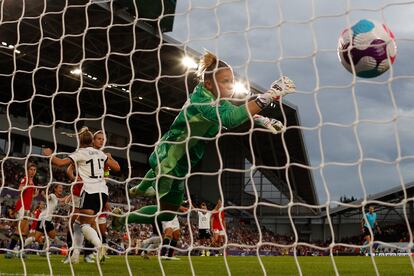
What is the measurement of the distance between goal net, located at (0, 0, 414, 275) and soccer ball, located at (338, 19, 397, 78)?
91 millimetres

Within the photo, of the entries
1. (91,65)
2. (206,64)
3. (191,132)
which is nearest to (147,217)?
(191,132)

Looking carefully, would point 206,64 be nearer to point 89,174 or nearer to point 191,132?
point 191,132

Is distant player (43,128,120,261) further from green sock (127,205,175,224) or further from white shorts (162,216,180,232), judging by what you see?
white shorts (162,216,180,232)

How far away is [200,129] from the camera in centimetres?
464

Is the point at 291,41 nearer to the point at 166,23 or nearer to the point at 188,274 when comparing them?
the point at 188,274

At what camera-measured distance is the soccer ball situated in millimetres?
3506

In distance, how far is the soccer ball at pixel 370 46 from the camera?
11.5 feet

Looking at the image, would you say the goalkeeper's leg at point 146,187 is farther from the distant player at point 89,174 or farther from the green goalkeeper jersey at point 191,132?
the distant player at point 89,174

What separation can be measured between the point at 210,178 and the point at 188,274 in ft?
100

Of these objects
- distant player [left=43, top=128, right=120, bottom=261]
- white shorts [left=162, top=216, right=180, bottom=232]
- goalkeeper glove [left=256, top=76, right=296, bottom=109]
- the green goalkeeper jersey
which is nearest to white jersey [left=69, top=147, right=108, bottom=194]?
distant player [left=43, top=128, right=120, bottom=261]

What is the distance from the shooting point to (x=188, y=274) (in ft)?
20.0

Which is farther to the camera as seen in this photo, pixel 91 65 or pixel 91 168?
pixel 91 65

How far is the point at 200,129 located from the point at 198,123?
63 millimetres

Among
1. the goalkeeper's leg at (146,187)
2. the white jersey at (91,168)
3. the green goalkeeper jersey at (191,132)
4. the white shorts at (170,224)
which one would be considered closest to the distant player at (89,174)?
the white jersey at (91,168)
